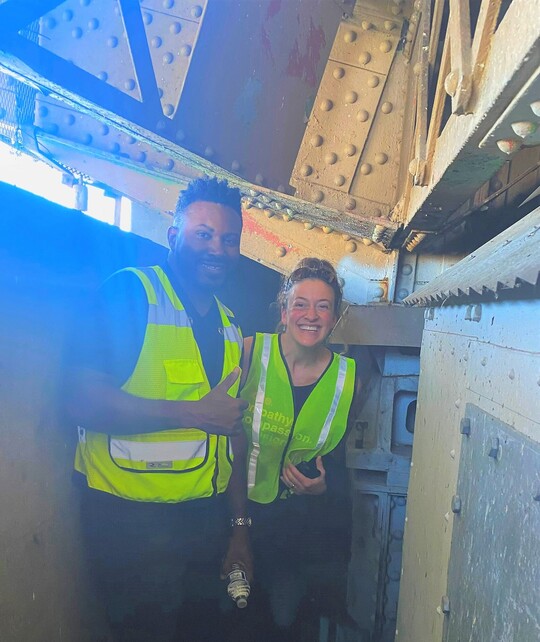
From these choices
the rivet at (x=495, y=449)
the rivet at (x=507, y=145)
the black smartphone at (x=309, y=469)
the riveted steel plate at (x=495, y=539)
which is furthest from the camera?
the black smartphone at (x=309, y=469)

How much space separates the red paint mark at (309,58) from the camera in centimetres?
209

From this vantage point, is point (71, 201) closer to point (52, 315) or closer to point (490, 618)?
point (52, 315)

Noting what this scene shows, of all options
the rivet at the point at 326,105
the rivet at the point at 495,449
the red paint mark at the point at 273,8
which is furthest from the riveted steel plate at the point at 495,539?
the red paint mark at the point at 273,8

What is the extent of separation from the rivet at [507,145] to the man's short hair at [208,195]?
1029 millimetres

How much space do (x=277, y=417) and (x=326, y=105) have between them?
1.32 metres

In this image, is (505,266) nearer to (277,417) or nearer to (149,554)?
(277,417)

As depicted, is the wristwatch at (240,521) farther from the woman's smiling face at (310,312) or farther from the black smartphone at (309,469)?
the woman's smiling face at (310,312)

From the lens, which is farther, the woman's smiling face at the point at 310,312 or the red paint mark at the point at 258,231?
the red paint mark at the point at 258,231

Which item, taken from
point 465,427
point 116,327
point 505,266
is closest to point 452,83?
point 505,266

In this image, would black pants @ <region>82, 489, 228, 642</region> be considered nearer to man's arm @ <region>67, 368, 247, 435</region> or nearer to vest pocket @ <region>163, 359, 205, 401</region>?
man's arm @ <region>67, 368, 247, 435</region>

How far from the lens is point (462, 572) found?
1.02m

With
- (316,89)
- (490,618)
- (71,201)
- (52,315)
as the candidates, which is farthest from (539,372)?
(71,201)

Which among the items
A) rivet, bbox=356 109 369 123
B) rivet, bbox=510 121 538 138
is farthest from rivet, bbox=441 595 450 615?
rivet, bbox=356 109 369 123

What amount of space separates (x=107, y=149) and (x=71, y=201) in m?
0.36
